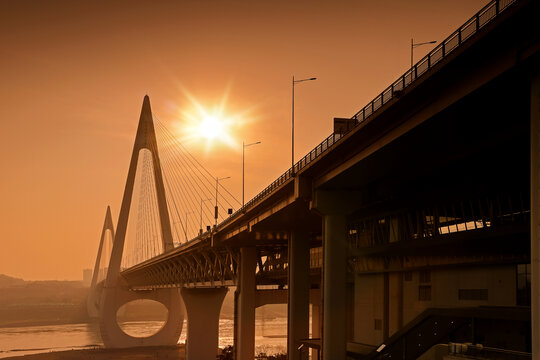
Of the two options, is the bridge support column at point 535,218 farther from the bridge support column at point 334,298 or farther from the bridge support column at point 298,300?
the bridge support column at point 298,300

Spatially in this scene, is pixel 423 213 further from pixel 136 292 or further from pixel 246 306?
pixel 136 292

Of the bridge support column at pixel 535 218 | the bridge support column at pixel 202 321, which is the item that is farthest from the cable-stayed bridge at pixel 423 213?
the bridge support column at pixel 202 321

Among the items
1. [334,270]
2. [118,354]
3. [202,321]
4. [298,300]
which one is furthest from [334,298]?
[118,354]

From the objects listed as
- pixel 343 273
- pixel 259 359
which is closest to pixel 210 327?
pixel 259 359

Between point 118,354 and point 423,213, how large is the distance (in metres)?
82.0

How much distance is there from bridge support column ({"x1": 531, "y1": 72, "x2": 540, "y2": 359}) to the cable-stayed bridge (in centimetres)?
5

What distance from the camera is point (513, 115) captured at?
27.1m

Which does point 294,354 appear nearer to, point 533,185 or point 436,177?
point 436,177

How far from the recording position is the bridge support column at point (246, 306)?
71.9 meters

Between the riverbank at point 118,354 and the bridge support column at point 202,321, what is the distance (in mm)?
13729

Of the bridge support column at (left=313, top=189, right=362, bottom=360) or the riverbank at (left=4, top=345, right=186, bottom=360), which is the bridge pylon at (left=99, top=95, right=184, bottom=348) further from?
the bridge support column at (left=313, top=189, right=362, bottom=360)

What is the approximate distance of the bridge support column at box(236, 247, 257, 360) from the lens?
71.9 m

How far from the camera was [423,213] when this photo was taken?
4688cm

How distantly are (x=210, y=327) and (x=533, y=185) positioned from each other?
8247cm
